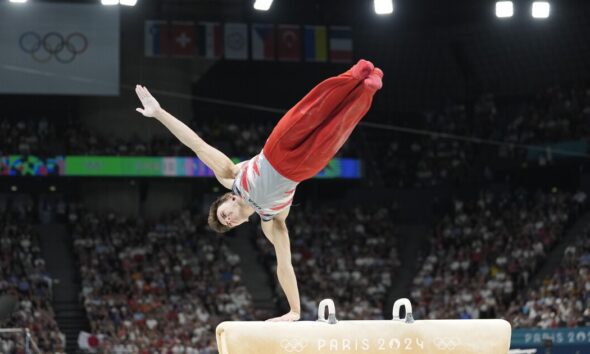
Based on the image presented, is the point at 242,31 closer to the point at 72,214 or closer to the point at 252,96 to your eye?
the point at 252,96

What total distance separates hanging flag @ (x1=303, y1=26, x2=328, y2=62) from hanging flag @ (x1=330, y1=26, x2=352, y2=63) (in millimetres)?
259

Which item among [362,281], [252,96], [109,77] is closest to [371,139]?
[252,96]

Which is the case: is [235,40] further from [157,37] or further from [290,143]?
[290,143]

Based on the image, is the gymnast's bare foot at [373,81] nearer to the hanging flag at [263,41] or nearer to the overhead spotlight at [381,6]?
the overhead spotlight at [381,6]

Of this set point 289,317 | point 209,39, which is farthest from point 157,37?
point 289,317

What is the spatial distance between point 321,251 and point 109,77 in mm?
7584

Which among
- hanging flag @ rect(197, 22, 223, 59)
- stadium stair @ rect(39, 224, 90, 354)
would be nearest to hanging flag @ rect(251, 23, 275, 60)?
hanging flag @ rect(197, 22, 223, 59)

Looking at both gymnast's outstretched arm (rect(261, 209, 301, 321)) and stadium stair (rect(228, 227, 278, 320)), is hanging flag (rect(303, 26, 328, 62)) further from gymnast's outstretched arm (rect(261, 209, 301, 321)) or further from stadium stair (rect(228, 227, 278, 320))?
gymnast's outstretched arm (rect(261, 209, 301, 321))

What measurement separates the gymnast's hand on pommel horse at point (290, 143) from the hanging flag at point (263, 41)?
20.8 m

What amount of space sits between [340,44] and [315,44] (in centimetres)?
77

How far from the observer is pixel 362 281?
25422 millimetres

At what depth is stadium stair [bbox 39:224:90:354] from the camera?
77.4ft

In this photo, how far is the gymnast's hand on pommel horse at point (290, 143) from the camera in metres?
6.72

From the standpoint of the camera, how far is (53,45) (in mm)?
25297
